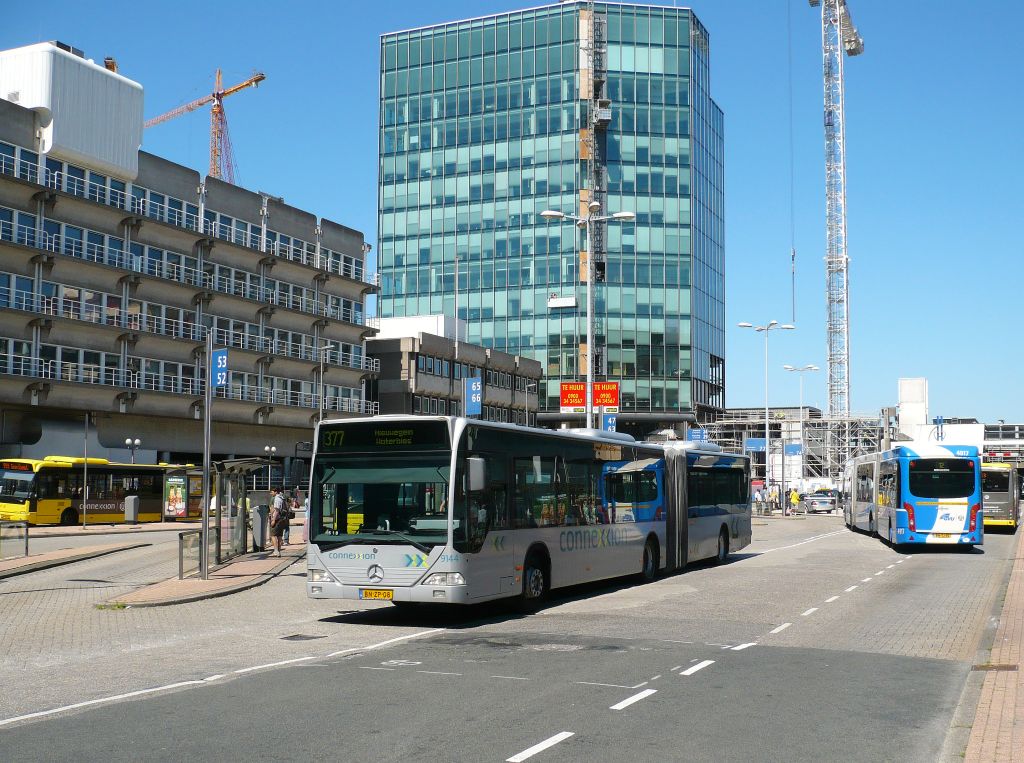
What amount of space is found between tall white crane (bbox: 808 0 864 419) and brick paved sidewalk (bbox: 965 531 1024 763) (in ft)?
355

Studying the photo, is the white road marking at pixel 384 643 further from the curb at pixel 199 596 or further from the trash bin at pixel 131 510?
the trash bin at pixel 131 510

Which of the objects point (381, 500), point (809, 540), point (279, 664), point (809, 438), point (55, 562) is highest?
point (809, 438)

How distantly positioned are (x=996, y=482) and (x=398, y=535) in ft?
120

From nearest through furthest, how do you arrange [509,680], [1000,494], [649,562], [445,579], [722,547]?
[509,680] → [445,579] → [649,562] → [722,547] → [1000,494]

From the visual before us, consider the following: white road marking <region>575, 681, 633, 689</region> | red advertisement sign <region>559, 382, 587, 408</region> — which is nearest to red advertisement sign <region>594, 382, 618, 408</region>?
red advertisement sign <region>559, 382, 587, 408</region>

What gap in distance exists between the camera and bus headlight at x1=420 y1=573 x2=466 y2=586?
15.1 meters

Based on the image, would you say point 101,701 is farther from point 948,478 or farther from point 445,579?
point 948,478

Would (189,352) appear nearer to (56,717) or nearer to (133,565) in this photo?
(133,565)

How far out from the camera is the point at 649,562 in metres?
22.9

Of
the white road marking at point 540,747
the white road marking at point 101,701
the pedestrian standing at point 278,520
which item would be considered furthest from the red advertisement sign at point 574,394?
the white road marking at point 540,747

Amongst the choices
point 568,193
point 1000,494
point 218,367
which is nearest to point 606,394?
point 218,367

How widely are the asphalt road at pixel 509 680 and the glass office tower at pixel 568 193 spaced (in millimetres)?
74534

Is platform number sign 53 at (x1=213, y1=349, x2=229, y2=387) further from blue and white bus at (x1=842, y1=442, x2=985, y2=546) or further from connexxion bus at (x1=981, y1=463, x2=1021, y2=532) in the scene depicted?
connexxion bus at (x1=981, y1=463, x2=1021, y2=532)

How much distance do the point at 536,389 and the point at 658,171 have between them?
21038 mm
